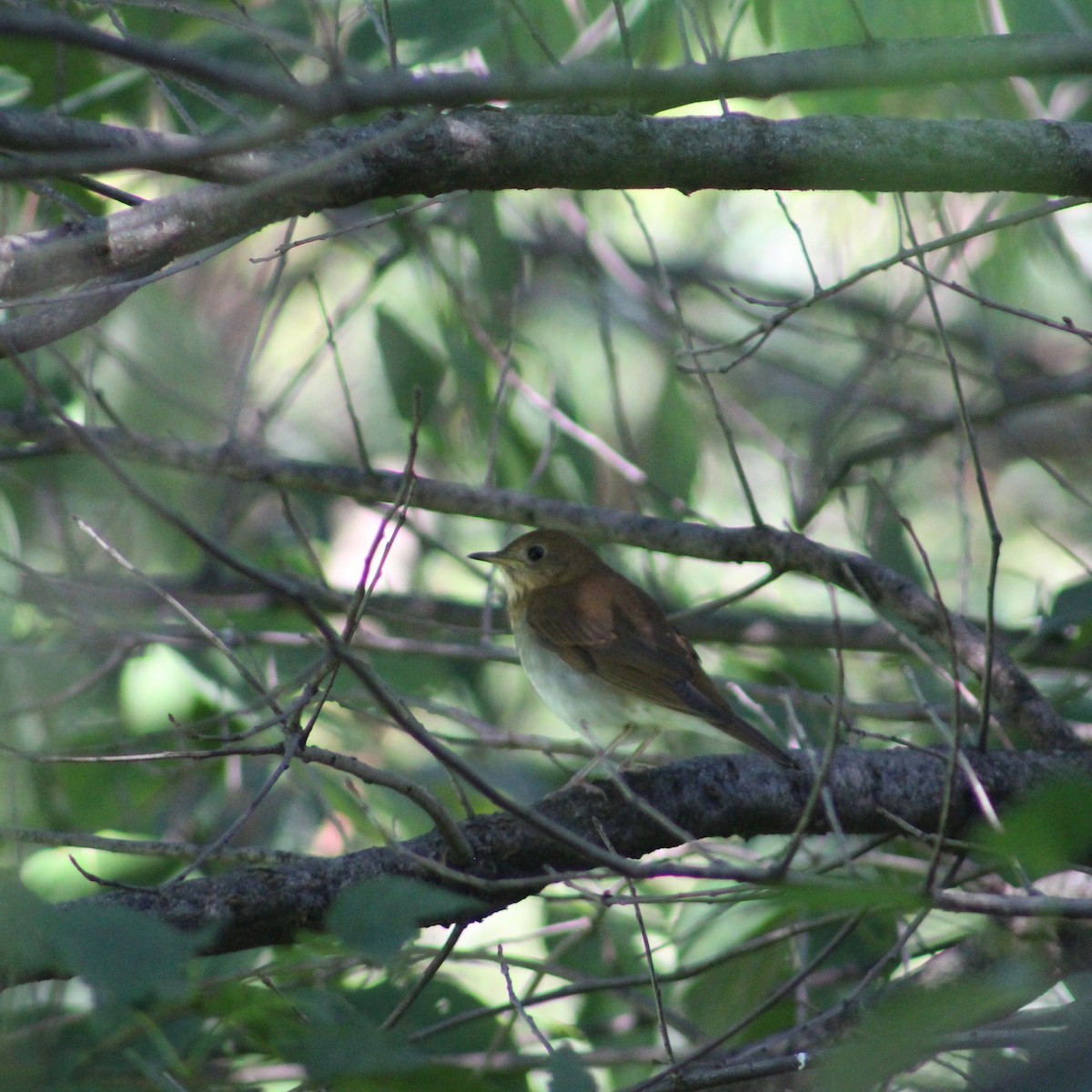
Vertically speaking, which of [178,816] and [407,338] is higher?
[407,338]

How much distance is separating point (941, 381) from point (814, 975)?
6.53 m

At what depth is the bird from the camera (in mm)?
4738

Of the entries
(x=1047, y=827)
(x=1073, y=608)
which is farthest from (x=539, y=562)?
(x=1047, y=827)

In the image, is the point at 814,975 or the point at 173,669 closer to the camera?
the point at 814,975

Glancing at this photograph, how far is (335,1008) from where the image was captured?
246cm

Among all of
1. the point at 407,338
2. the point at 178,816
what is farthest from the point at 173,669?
the point at 407,338

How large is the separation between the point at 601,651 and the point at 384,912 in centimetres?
327

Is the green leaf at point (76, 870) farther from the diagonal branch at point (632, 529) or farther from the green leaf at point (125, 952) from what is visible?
the green leaf at point (125, 952)

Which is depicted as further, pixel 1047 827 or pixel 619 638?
pixel 619 638

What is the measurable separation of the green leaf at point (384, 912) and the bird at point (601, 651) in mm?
Answer: 2600

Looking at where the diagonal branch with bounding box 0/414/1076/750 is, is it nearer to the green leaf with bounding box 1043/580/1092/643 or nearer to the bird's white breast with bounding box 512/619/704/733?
the green leaf with bounding box 1043/580/1092/643

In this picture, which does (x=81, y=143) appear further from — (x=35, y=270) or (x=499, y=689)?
(x=499, y=689)

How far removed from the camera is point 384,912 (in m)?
1.81

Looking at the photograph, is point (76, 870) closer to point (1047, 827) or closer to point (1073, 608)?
point (1047, 827)
